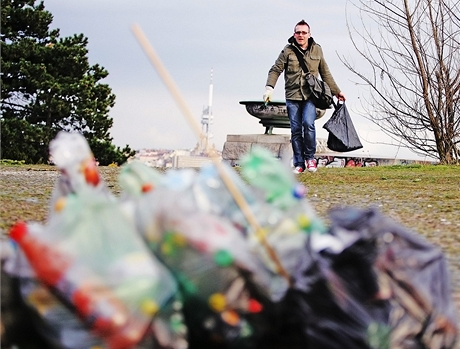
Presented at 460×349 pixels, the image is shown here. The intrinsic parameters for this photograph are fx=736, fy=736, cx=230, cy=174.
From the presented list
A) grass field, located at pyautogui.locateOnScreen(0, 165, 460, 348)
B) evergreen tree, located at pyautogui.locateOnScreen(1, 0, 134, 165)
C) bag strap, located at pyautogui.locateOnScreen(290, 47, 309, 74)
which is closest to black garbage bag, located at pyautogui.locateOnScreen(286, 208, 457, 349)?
grass field, located at pyautogui.locateOnScreen(0, 165, 460, 348)

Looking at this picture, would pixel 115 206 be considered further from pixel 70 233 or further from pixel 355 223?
pixel 355 223

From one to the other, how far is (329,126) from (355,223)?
8512 millimetres

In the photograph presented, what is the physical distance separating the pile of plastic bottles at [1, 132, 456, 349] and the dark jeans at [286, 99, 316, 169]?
7961 millimetres

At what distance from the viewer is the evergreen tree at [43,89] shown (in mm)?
22953

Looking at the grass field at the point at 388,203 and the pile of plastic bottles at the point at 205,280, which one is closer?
the pile of plastic bottles at the point at 205,280

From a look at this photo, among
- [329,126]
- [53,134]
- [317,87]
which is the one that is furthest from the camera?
[53,134]

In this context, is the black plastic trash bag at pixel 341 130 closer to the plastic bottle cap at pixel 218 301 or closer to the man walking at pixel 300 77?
the man walking at pixel 300 77

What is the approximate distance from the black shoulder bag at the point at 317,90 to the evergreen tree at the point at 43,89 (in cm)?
1455

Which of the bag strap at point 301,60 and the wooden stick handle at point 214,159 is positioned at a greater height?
the bag strap at point 301,60

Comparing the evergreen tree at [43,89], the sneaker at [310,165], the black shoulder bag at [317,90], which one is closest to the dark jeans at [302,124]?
the black shoulder bag at [317,90]

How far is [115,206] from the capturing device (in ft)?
6.41

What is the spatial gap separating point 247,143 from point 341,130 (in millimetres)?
7443

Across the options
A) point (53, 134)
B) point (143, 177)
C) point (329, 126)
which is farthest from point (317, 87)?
point (53, 134)

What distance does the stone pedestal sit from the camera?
57.6 ft
